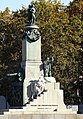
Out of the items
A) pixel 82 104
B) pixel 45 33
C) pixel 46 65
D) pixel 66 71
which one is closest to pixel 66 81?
pixel 66 71

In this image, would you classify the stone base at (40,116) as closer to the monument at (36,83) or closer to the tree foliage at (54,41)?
the monument at (36,83)

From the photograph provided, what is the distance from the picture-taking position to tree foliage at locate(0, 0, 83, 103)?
5055 cm

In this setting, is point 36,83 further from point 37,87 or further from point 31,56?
point 31,56

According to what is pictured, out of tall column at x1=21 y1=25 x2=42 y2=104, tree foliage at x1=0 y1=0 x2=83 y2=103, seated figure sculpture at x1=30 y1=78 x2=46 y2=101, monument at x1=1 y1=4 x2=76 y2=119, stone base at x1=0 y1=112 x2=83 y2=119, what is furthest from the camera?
tree foliage at x1=0 y1=0 x2=83 y2=103

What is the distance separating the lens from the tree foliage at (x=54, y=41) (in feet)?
166

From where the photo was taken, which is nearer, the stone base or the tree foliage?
the stone base

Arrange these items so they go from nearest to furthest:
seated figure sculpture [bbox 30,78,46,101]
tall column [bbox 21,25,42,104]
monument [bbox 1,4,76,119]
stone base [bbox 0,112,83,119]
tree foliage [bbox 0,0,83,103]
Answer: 1. stone base [bbox 0,112,83,119]
2. monument [bbox 1,4,76,119]
3. seated figure sculpture [bbox 30,78,46,101]
4. tall column [bbox 21,25,42,104]
5. tree foliage [bbox 0,0,83,103]

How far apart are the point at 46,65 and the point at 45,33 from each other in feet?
44.5

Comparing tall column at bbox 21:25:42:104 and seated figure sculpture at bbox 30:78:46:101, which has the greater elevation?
tall column at bbox 21:25:42:104

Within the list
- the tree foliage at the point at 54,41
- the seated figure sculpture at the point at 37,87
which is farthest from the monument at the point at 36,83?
the tree foliage at the point at 54,41

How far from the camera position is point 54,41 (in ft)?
168

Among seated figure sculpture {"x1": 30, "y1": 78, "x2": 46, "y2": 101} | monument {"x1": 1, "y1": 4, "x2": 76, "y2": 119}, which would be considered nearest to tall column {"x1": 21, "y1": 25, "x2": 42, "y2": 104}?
monument {"x1": 1, "y1": 4, "x2": 76, "y2": 119}

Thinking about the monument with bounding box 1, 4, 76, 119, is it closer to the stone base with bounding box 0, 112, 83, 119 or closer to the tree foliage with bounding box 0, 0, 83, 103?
the stone base with bounding box 0, 112, 83, 119

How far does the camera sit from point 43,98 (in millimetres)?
35500
